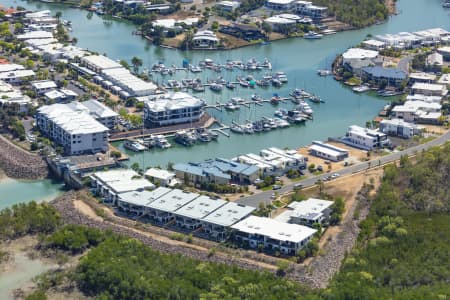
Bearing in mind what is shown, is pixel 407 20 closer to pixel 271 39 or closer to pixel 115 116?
pixel 271 39

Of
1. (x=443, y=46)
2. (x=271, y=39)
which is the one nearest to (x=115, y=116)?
(x=271, y=39)

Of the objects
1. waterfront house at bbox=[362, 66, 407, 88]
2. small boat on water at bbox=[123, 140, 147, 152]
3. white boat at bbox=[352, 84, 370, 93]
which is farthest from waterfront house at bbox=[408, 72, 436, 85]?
small boat on water at bbox=[123, 140, 147, 152]

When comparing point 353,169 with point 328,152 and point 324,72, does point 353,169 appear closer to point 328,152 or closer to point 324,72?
point 328,152

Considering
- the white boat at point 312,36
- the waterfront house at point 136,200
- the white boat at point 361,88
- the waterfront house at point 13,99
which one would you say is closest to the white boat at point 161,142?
the waterfront house at point 136,200

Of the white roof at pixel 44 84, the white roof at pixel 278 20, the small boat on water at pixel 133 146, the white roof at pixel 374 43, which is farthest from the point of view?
the white roof at pixel 278 20

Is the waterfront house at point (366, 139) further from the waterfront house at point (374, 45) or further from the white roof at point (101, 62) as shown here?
the waterfront house at point (374, 45)
